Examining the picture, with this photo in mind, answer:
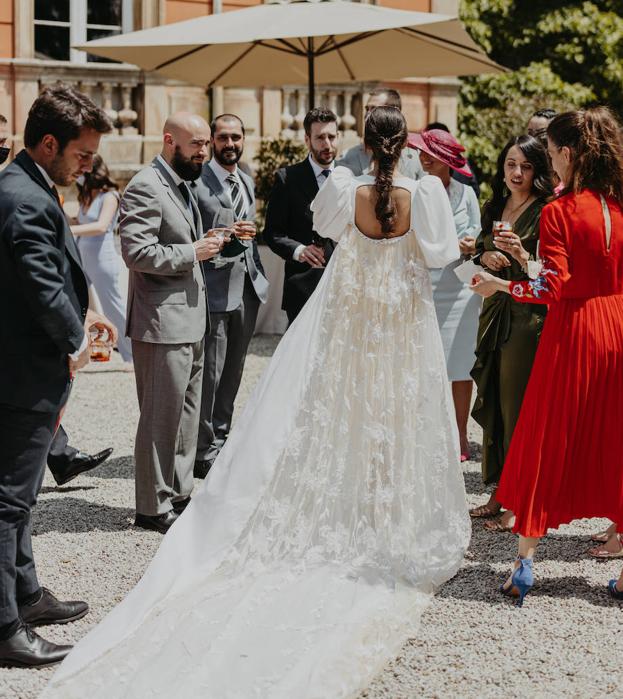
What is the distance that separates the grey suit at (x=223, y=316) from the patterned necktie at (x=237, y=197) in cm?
6

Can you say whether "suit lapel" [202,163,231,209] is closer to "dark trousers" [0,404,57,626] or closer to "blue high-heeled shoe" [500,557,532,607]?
"dark trousers" [0,404,57,626]

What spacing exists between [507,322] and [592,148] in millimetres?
1405

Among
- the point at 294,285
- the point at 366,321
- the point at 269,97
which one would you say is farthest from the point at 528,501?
the point at 269,97

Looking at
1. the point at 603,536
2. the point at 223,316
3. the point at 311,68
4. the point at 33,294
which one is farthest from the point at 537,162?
the point at 311,68

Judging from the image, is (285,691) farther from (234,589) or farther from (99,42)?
(99,42)

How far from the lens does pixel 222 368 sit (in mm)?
6859

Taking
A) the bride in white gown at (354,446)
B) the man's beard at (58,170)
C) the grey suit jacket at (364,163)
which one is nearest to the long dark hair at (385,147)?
the bride in white gown at (354,446)

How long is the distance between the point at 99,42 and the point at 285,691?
6.32 metres

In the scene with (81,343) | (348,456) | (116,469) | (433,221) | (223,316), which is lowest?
(116,469)

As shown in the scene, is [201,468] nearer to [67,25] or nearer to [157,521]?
[157,521]

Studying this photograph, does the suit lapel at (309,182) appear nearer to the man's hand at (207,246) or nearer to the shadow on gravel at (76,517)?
the man's hand at (207,246)

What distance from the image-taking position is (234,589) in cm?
439

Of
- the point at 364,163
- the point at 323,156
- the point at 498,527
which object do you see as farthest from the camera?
the point at 364,163

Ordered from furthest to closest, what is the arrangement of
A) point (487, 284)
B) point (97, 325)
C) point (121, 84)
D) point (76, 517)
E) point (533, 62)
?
point (533, 62) → point (121, 84) → point (76, 517) → point (487, 284) → point (97, 325)
